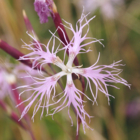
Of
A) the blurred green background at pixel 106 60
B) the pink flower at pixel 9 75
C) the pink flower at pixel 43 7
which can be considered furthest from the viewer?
the blurred green background at pixel 106 60

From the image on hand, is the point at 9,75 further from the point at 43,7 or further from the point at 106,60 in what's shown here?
the point at 106,60

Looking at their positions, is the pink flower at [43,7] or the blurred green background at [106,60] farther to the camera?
the blurred green background at [106,60]

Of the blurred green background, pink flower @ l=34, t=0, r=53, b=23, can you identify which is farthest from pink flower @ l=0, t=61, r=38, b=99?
pink flower @ l=34, t=0, r=53, b=23

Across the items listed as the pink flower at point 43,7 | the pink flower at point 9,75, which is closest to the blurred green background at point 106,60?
the pink flower at point 9,75

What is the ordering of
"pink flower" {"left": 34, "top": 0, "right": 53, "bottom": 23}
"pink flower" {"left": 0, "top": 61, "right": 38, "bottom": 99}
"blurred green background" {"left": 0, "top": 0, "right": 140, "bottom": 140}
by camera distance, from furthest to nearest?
"blurred green background" {"left": 0, "top": 0, "right": 140, "bottom": 140} → "pink flower" {"left": 0, "top": 61, "right": 38, "bottom": 99} → "pink flower" {"left": 34, "top": 0, "right": 53, "bottom": 23}

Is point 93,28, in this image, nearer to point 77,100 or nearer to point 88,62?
point 88,62

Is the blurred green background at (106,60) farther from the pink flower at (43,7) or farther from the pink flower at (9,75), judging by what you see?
the pink flower at (43,7)

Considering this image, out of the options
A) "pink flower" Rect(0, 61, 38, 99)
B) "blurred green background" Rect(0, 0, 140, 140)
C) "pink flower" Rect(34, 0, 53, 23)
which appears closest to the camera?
"pink flower" Rect(34, 0, 53, 23)

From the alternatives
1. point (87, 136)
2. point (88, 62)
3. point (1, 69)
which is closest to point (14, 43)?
point (1, 69)

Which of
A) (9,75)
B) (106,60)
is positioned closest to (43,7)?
(9,75)

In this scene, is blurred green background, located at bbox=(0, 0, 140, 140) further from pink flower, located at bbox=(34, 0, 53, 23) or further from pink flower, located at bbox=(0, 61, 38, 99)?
pink flower, located at bbox=(34, 0, 53, 23)
